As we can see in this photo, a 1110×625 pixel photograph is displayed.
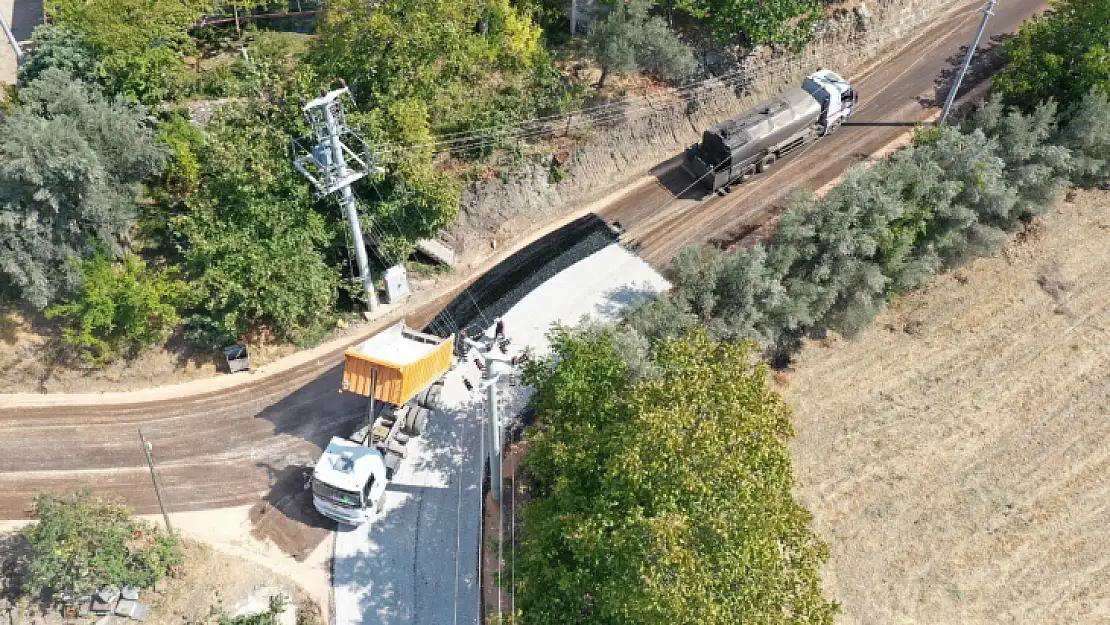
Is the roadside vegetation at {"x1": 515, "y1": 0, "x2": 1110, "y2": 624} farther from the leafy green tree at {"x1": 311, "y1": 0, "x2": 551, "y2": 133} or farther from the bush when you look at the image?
the leafy green tree at {"x1": 311, "y1": 0, "x2": 551, "y2": 133}

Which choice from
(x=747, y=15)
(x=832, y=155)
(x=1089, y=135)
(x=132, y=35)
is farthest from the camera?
(x=832, y=155)

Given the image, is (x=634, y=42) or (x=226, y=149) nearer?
(x=226, y=149)

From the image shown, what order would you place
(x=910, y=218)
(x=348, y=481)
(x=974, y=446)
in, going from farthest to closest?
(x=910, y=218) < (x=974, y=446) < (x=348, y=481)

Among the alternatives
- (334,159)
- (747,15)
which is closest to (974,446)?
(747,15)

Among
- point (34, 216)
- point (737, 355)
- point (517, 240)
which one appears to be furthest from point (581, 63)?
point (34, 216)

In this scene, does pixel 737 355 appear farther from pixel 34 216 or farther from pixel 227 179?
pixel 34 216

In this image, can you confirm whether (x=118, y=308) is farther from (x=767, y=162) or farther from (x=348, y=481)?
(x=767, y=162)

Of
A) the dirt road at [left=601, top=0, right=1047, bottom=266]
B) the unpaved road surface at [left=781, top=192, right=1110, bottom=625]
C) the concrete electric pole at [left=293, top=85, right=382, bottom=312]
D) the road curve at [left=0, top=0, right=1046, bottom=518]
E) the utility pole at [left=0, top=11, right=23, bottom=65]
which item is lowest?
the unpaved road surface at [left=781, top=192, right=1110, bottom=625]

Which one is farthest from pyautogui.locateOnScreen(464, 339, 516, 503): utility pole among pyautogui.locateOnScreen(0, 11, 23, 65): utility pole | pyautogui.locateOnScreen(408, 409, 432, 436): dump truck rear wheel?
pyautogui.locateOnScreen(0, 11, 23, 65): utility pole
